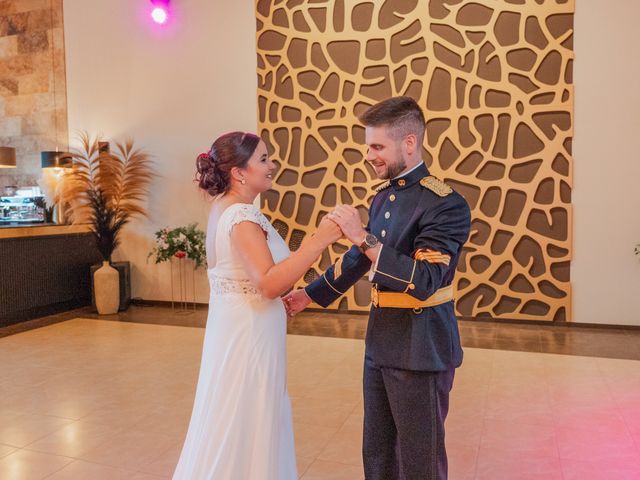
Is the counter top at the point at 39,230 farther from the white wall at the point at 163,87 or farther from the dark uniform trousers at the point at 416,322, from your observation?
the dark uniform trousers at the point at 416,322

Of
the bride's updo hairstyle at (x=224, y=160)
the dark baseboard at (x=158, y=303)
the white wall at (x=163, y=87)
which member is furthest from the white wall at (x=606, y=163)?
the bride's updo hairstyle at (x=224, y=160)

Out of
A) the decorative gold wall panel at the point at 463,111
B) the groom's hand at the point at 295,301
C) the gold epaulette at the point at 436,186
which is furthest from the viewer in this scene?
the decorative gold wall panel at the point at 463,111

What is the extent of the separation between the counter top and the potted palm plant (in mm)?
180

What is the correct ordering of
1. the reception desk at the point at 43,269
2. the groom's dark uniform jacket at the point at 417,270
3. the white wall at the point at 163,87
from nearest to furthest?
the groom's dark uniform jacket at the point at 417,270
the reception desk at the point at 43,269
the white wall at the point at 163,87

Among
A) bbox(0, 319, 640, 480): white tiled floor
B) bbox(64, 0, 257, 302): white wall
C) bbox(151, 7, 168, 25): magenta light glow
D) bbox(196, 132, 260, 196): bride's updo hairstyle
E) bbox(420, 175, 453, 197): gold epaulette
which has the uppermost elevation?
bbox(151, 7, 168, 25): magenta light glow

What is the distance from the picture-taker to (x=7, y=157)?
779 cm

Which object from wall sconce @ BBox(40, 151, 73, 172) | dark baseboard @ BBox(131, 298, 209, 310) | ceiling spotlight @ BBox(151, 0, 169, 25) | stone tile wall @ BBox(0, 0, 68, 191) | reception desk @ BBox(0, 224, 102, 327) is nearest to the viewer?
reception desk @ BBox(0, 224, 102, 327)

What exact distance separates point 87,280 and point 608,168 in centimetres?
655

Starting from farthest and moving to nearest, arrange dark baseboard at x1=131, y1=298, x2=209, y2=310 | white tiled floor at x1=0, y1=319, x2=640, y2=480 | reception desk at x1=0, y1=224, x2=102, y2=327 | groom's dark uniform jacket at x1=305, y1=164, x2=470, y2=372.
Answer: dark baseboard at x1=131, y1=298, x2=209, y2=310
reception desk at x1=0, y1=224, x2=102, y2=327
white tiled floor at x1=0, y1=319, x2=640, y2=480
groom's dark uniform jacket at x1=305, y1=164, x2=470, y2=372

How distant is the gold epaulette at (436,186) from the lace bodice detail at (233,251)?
0.62 metres

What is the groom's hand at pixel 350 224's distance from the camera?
5.76 feet

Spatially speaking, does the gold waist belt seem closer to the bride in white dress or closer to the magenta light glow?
the bride in white dress

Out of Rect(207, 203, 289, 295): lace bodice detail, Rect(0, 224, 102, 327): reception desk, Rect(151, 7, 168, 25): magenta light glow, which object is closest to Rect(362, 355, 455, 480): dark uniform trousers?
Rect(207, 203, 289, 295): lace bodice detail

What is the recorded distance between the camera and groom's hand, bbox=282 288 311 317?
236 centimetres
